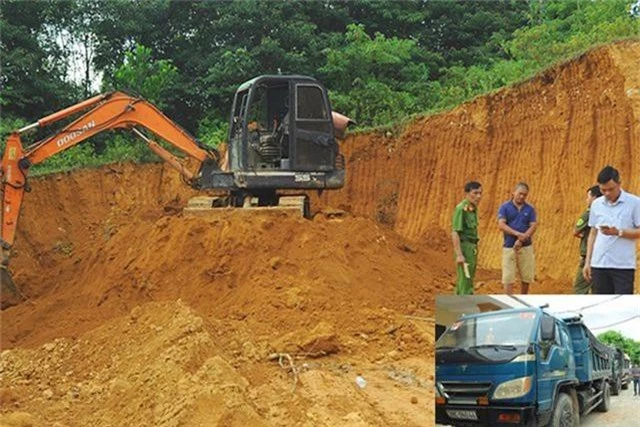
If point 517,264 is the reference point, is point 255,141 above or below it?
above

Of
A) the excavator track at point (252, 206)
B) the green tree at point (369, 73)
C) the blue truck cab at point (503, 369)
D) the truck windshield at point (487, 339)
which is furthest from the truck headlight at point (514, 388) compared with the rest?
the green tree at point (369, 73)

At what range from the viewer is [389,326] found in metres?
9.45

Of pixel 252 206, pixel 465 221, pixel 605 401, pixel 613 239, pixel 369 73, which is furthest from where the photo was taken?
pixel 369 73

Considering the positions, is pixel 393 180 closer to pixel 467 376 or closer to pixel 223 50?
pixel 223 50

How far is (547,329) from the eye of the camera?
13.4ft

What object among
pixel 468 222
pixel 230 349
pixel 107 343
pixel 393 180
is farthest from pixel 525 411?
pixel 393 180

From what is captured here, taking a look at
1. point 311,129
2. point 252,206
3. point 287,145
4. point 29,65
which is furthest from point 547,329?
point 29,65

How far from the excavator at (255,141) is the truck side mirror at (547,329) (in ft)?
28.1

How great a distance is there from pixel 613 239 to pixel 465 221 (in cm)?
277

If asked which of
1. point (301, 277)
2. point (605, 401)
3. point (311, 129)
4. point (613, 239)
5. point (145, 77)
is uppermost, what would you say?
point (145, 77)

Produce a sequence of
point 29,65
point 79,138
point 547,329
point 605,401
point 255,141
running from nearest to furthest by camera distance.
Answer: point 547,329
point 605,401
point 79,138
point 255,141
point 29,65

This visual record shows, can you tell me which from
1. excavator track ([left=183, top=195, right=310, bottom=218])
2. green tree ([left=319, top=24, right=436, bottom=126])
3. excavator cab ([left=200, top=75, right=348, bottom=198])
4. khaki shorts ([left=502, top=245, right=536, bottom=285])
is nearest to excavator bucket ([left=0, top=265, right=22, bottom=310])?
excavator track ([left=183, top=195, right=310, bottom=218])

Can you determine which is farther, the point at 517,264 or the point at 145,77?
the point at 145,77

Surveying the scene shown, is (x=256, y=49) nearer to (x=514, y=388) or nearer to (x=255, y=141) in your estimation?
(x=255, y=141)
